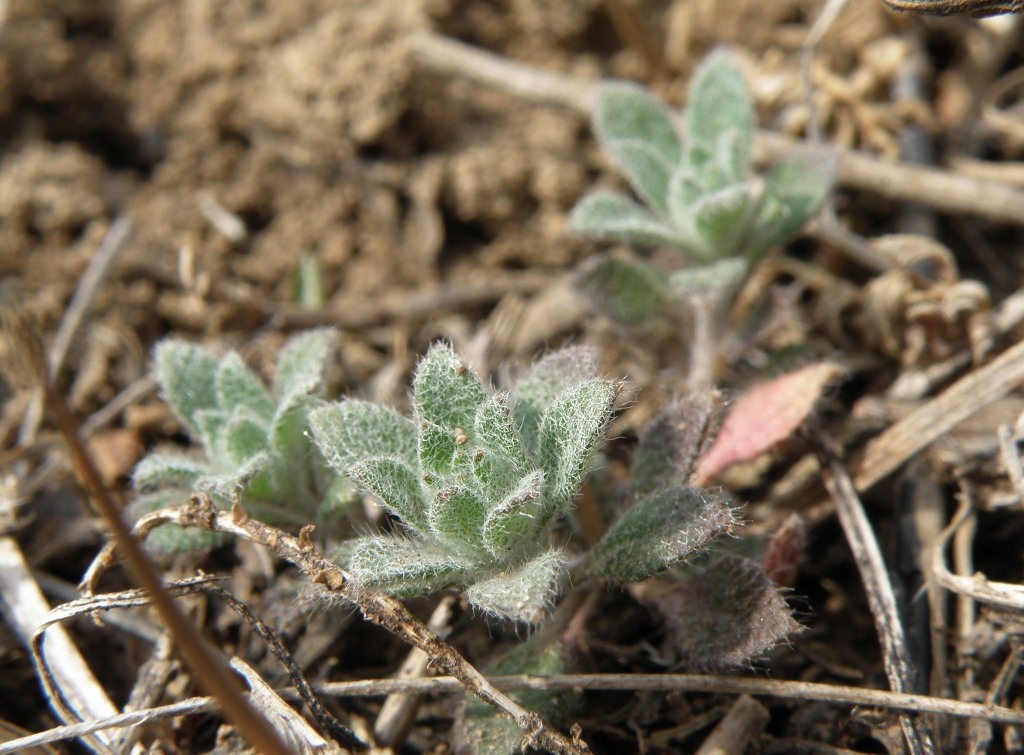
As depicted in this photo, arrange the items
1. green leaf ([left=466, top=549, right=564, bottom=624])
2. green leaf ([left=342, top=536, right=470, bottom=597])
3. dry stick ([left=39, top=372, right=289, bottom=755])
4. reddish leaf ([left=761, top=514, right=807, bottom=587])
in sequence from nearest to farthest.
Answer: dry stick ([left=39, top=372, right=289, bottom=755]) < green leaf ([left=466, top=549, right=564, bottom=624]) < green leaf ([left=342, top=536, right=470, bottom=597]) < reddish leaf ([left=761, top=514, right=807, bottom=587])

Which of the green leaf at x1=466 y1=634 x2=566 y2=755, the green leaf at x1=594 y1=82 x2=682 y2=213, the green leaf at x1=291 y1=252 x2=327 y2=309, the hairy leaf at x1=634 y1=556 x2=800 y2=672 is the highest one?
the green leaf at x1=594 y1=82 x2=682 y2=213

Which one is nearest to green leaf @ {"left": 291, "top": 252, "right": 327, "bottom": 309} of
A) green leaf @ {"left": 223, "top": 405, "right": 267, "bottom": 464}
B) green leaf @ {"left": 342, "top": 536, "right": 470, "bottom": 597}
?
green leaf @ {"left": 223, "top": 405, "right": 267, "bottom": 464}

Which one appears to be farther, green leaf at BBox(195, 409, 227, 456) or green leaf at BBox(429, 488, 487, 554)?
green leaf at BBox(195, 409, 227, 456)

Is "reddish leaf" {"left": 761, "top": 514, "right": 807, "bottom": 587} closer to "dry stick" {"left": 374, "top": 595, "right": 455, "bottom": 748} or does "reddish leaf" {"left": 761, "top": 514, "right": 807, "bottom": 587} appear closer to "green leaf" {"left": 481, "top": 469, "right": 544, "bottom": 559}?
"green leaf" {"left": 481, "top": 469, "right": 544, "bottom": 559}

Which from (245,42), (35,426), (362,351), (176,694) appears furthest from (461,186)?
(176,694)

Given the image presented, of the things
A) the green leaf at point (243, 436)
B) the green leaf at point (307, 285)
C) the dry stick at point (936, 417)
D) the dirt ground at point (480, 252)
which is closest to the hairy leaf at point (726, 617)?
the dirt ground at point (480, 252)

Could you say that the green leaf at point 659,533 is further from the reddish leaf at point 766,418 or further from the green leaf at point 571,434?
the reddish leaf at point 766,418
